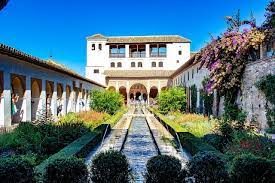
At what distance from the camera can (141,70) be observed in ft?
178

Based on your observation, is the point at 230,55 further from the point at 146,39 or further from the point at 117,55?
the point at 117,55

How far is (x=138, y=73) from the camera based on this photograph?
53.1m

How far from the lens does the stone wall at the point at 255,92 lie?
14352 mm

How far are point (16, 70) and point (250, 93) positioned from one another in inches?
440

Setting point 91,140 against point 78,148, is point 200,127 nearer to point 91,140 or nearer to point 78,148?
point 91,140

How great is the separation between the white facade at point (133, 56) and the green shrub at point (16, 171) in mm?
48632

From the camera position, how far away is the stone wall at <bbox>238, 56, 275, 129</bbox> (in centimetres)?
1435

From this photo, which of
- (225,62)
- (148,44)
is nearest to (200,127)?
(225,62)

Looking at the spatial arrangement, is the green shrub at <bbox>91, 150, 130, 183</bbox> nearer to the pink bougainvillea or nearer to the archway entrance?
the pink bougainvillea

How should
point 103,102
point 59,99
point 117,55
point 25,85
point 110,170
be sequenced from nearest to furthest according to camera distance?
1. point 110,170
2. point 25,85
3. point 59,99
4. point 103,102
5. point 117,55

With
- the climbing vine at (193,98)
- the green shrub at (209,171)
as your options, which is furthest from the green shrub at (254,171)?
the climbing vine at (193,98)

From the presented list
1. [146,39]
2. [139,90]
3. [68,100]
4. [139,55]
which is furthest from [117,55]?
[68,100]

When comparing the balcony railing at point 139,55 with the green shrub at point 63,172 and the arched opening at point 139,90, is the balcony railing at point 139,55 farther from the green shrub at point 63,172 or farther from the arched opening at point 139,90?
the green shrub at point 63,172

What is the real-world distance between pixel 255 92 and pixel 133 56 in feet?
132
